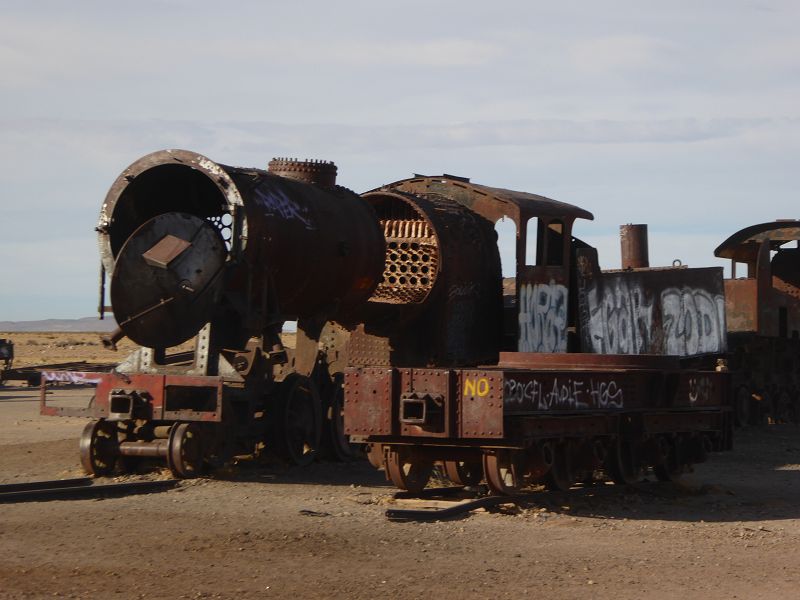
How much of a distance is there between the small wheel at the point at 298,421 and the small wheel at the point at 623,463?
138 inches

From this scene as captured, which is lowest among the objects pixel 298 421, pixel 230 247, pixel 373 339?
pixel 298 421

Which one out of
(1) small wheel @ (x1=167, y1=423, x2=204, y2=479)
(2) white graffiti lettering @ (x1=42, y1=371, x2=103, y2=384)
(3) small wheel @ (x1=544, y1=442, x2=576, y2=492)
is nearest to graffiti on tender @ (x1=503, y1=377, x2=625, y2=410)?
(3) small wheel @ (x1=544, y1=442, x2=576, y2=492)

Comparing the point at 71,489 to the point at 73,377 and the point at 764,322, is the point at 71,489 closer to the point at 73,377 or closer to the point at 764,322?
the point at 73,377

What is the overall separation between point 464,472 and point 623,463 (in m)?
1.82

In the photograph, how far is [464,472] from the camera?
12570mm

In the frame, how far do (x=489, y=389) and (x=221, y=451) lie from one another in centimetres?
370

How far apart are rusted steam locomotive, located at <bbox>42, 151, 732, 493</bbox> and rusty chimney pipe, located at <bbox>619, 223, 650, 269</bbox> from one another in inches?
249

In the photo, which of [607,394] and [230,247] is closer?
[607,394]

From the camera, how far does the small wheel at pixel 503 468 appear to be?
37.6 ft

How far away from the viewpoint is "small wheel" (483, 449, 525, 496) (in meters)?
11.4

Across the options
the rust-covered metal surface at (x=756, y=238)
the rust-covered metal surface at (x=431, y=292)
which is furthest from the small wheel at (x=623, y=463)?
the rust-covered metal surface at (x=756, y=238)

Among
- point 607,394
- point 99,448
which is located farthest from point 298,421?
point 607,394

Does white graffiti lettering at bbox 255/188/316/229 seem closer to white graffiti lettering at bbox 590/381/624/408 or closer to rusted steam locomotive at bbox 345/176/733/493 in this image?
rusted steam locomotive at bbox 345/176/733/493

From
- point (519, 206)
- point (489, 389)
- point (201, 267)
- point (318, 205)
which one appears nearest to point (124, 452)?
point (201, 267)
